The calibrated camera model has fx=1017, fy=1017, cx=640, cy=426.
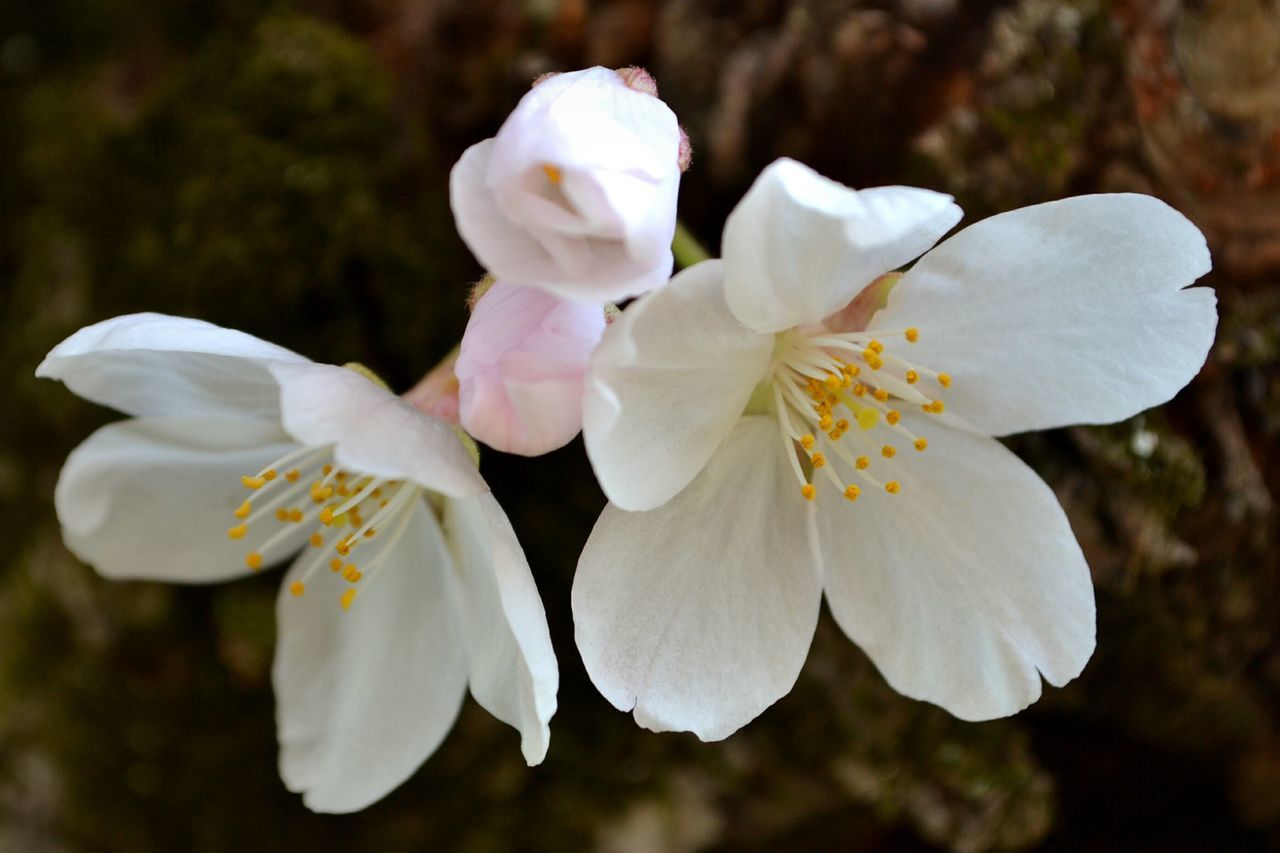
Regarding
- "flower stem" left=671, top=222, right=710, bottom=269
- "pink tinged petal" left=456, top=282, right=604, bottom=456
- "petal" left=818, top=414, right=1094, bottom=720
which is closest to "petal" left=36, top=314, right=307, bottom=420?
"pink tinged petal" left=456, top=282, right=604, bottom=456

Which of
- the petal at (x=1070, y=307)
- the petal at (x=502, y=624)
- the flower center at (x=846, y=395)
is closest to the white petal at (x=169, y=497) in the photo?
the petal at (x=502, y=624)

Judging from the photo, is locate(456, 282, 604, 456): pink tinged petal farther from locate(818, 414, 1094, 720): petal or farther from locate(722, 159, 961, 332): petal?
locate(818, 414, 1094, 720): petal

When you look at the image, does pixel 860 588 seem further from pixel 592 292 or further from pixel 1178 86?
pixel 1178 86

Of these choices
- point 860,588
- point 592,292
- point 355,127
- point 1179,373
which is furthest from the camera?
point 355,127

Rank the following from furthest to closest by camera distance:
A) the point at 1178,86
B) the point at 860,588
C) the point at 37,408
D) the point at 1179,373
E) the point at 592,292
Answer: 1. the point at 37,408
2. the point at 1178,86
3. the point at 860,588
4. the point at 1179,373
5. the point at 592,292

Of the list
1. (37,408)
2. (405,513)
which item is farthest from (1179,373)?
(37,408)

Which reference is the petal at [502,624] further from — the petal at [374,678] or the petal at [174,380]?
the petal at [174,380]
